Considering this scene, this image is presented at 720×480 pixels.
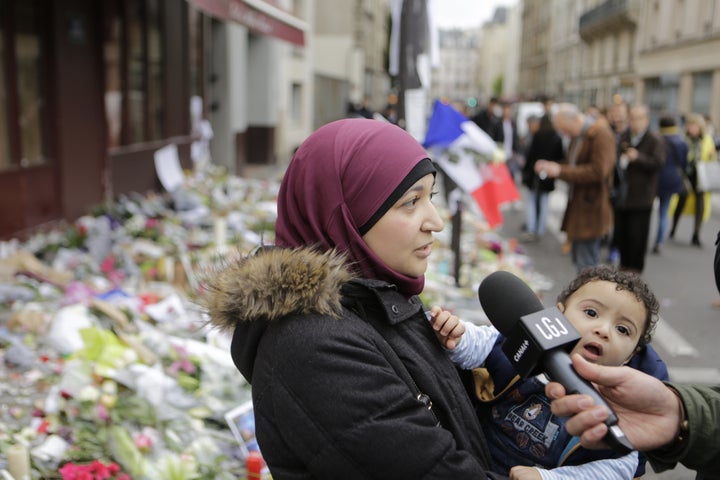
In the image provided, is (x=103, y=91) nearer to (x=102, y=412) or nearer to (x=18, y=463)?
(x=102, y=412)

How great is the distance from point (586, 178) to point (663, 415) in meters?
5.50

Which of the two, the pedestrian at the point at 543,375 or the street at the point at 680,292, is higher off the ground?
the pedestrian at the point at 543,375

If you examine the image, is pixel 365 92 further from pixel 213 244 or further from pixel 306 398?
pixel 306 398

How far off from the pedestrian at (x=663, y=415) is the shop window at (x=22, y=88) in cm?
692

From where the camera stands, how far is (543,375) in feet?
5.53

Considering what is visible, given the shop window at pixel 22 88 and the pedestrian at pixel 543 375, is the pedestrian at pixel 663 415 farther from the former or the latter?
the shop window at pixel 22 88

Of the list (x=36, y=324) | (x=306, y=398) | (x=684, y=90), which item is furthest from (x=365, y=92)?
(x=306, y=398)

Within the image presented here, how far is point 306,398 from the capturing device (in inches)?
55.1

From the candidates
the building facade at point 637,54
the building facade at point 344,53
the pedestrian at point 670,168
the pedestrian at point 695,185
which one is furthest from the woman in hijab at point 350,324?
the building facade at point 344,53

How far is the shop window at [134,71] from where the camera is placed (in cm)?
914

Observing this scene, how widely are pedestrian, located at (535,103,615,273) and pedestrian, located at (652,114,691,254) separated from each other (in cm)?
290

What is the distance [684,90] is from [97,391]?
1102 inches

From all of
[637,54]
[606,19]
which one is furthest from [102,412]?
[606,19]

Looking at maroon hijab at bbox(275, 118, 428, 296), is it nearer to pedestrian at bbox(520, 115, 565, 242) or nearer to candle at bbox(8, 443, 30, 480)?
candle at bbox(8, 443, 30, 480)
